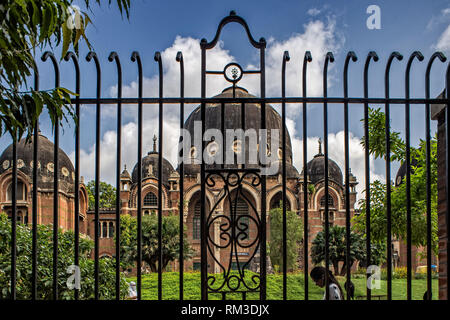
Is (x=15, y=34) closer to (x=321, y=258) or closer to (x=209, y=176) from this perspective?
(x=209, y=176)

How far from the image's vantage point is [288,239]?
23.5 meters

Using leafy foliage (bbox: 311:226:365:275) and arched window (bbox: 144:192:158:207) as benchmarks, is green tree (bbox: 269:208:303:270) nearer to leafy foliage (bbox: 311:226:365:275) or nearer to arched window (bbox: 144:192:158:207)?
leafy foliage (bbox: 311:226:365:275)

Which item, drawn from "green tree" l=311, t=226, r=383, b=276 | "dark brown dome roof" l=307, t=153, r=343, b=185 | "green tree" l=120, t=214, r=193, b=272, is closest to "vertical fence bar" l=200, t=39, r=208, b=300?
"green tree" l=120, t=214, r=193, b=272

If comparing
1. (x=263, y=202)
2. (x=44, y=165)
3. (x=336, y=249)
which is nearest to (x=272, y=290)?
(x=336, y=249)

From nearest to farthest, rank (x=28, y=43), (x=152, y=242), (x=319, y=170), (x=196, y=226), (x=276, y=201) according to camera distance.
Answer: (x=28, y=43) < (x=152, y=242) < (x=276, y=201) < (x=196, y=226) < (x=319, y=170)

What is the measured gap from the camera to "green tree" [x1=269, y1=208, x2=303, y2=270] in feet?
74.3

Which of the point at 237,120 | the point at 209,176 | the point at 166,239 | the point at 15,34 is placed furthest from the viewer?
the point at 237,120

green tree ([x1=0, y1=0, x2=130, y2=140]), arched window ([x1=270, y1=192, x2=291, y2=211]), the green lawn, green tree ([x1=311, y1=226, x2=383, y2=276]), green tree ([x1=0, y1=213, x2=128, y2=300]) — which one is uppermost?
green tree ([x1=0, y1=0, x2=130, y2=140])

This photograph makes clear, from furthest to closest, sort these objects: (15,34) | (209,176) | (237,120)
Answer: (237,120) → (209,176) → (15,34)

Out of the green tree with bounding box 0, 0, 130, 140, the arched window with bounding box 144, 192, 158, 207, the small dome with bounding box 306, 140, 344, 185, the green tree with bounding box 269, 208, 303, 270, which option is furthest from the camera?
the small dome with bounding box 306, 140, 344, 185

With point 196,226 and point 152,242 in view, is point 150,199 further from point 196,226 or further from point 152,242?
point 152,242

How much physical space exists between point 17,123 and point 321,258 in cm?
2023
